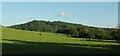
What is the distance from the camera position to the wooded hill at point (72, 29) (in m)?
69.7

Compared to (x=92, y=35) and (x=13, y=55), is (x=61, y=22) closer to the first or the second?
(x=92, y=35)

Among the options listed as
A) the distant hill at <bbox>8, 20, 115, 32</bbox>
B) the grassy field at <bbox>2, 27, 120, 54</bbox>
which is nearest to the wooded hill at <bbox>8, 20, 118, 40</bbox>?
the distant hill at <bbox>8, 20, 115, 32</bbox>

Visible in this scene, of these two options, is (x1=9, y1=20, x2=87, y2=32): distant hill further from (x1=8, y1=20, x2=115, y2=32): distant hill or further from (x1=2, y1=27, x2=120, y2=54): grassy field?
(x1=2, y1=27, x2=120, y2=54): grassy field

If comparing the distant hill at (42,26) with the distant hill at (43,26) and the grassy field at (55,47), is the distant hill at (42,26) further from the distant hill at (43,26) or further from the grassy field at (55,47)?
the grassy field at (55,47)

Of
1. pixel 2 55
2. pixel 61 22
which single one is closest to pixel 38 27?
pixel 61 22

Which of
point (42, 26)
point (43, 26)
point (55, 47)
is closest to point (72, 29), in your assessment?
point (43, 26)

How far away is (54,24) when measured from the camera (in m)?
120

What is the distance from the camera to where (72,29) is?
92125mm

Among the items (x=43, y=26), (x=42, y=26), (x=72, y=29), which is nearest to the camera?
(x=72, y=29)

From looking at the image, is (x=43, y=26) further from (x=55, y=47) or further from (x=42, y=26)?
(x=55, y=47)

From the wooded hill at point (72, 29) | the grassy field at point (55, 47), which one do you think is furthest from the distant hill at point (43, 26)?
the grassy field at point (55, 47)

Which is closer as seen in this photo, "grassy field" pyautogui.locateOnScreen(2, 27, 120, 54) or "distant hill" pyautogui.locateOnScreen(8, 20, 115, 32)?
"grassy field" pyautogui.locateOnScreen(2, 27, 120, 54)

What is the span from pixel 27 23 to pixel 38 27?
1392 cm

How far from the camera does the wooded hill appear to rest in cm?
6974
